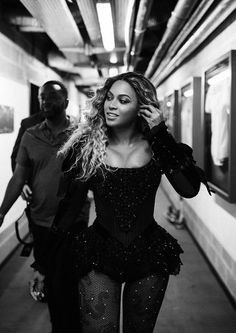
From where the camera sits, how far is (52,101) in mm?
2369

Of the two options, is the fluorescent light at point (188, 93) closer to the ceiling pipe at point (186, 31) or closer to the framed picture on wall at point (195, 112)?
the framed picture on wall at point (195, 112)

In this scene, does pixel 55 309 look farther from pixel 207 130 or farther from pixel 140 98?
pixel 207 130

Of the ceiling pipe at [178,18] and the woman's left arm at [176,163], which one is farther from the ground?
the ceiling pipe at [178,18]

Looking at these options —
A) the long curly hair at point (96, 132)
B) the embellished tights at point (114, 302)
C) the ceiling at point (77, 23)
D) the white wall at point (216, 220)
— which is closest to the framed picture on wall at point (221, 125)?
the white wall at point (216, 220)

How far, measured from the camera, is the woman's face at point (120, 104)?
1390mm

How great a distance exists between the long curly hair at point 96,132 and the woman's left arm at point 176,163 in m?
0.17

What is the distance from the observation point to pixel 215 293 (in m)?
2.85

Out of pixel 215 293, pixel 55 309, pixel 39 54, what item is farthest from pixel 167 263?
pixel 39 54

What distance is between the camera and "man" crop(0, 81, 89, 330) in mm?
2283

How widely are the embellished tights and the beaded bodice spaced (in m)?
0.17

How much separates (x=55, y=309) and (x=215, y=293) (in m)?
1.61

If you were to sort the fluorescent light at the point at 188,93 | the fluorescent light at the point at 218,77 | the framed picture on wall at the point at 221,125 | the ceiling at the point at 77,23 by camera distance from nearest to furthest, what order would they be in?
the framed picture on wall at the point at 221,125, the fluorescent light at the point at 218,77, the ceiling at the point at 77,23, the fluorescent light at the point at 188,93

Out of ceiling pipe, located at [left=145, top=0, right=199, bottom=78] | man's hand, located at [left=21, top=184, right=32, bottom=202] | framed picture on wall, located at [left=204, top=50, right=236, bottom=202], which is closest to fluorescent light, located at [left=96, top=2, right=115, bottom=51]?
ceiling pipe, located at [left=145, top=0, right=199, bottom=78]

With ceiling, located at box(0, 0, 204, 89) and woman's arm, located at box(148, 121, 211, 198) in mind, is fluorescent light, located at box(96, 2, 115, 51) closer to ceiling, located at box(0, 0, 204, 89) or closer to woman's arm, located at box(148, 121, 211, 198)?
ceiling, located at box(0, 0, 204, 89)
